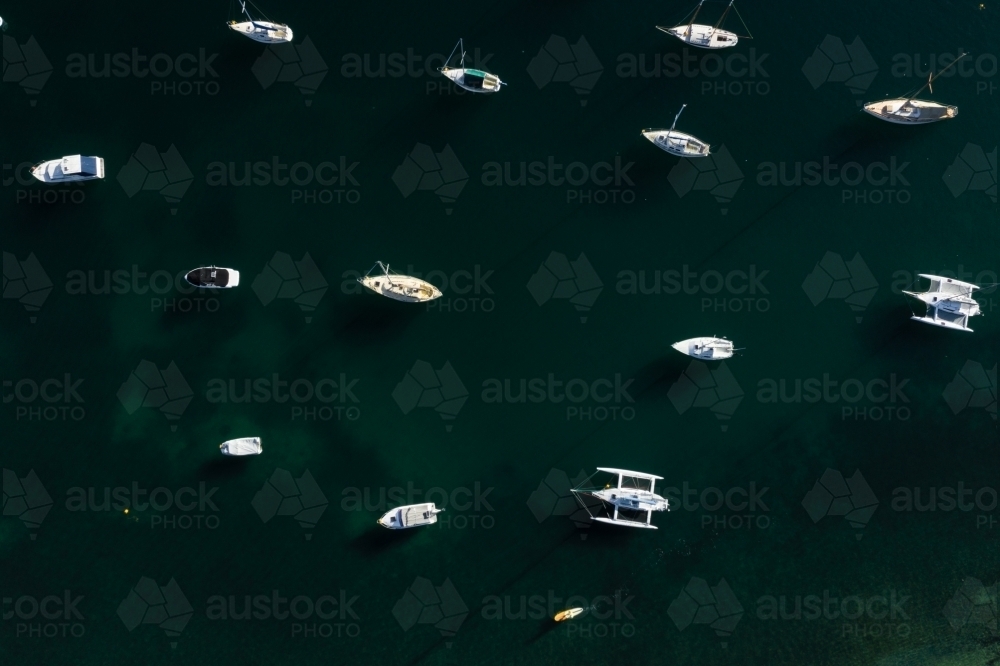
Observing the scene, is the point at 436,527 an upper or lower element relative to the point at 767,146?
lower

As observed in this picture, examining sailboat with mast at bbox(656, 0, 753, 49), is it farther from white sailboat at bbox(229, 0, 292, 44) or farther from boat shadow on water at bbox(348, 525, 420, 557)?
boat shadow on water at bbox(348, 525, 420, 557)

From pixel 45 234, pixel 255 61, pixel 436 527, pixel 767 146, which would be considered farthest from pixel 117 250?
pixel 767 146


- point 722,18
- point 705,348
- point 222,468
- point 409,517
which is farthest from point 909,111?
point 222,468

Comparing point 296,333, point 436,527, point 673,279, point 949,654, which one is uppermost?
point 673,279

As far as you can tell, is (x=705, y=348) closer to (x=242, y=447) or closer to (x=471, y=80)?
(x=471, y=80)

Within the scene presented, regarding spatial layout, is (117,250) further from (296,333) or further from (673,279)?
(673,279)

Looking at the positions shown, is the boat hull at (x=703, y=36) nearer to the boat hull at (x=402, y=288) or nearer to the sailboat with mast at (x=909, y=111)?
the sailboat with mast at (x=909, y=111)
